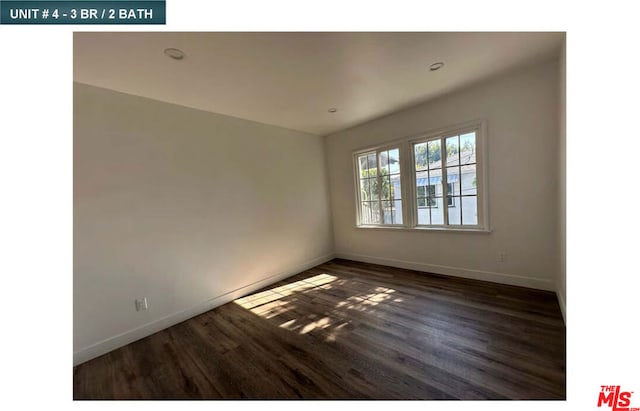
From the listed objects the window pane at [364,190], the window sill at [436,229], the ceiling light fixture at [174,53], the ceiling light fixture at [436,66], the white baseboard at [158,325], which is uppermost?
the ceiling light fixture at [436,66]

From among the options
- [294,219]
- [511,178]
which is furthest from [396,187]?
[294,219]

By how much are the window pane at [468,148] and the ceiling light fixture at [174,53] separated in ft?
10.4

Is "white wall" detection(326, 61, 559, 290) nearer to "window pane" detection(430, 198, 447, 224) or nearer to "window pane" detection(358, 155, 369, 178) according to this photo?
"window pane" detection(430, 198, 447, 224)

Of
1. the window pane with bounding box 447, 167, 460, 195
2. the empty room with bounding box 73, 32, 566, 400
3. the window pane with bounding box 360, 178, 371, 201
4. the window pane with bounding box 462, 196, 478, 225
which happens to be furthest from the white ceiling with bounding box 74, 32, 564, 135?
the window pane with bounding box 360, 178, 371, 201

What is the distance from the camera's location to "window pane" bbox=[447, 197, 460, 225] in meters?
3.13

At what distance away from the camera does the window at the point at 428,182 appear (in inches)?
117

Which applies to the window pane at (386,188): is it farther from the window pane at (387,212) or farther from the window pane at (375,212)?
the window pane at (375,212)

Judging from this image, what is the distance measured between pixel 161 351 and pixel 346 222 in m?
3.20

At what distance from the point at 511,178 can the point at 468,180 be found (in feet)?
1.45

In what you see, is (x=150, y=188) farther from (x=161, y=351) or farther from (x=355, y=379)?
(x=355, y=379)

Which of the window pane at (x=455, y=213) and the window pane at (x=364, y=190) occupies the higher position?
the window pane at (x=364, y=190)

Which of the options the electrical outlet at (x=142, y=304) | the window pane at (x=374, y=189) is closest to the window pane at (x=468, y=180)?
the window pane at (x=374, y=189)
